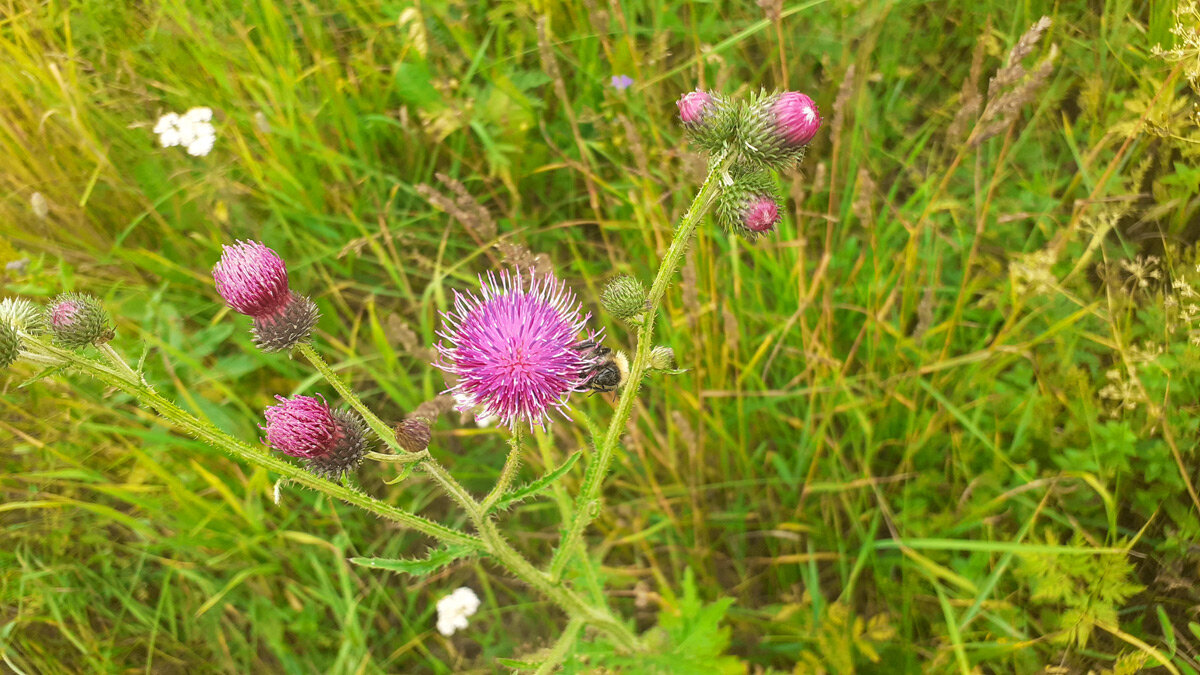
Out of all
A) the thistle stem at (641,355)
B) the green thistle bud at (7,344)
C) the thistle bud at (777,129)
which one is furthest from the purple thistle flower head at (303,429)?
the thistle bud at (777,129)

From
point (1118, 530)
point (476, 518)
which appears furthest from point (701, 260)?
point (1118, 530)

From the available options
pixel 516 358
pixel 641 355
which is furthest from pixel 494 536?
pixel 641 355

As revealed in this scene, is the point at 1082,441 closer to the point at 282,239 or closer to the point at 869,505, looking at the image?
the point at 869,505

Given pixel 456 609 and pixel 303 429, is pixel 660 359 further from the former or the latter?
pixel 456 609

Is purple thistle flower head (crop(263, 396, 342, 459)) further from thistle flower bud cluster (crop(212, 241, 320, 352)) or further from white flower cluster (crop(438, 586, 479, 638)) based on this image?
white flower cluster (crop(438, 586, 479, 638))

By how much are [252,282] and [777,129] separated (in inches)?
54.5

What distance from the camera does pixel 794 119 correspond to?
177 cm

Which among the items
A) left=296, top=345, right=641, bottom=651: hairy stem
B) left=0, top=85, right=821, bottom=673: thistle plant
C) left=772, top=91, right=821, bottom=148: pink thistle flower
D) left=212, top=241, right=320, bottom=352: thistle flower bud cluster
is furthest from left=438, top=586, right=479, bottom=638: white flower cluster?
left=772, top=91, right=821, bottom=148: pink thistle flower

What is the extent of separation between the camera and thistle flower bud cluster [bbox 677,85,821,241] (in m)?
1.74

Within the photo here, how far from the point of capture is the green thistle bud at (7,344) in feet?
5.26

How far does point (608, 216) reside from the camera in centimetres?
315

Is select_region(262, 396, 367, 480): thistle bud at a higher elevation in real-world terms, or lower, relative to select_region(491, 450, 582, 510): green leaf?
higher

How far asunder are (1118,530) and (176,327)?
12.2ft

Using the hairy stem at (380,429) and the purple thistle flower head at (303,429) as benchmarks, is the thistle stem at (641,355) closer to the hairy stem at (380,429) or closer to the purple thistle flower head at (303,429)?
the hairy stem at (380,429)
